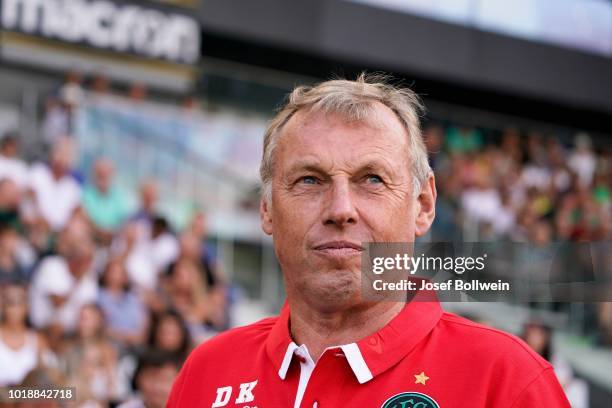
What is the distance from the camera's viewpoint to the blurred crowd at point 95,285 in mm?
6047

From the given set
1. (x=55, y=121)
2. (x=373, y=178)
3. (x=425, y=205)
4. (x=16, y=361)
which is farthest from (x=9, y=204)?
(x=373, y=178)

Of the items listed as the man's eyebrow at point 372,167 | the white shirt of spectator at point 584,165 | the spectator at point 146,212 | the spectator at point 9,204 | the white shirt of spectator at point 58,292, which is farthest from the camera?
the white shirt of spectator at point 584,165

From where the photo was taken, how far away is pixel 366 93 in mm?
2334

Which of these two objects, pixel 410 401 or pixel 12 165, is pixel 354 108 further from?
pixel 12 165

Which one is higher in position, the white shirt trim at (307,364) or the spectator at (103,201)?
the spectator at (103,201)

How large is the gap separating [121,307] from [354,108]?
5362 millimetres

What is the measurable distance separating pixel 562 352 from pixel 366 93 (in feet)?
25.4

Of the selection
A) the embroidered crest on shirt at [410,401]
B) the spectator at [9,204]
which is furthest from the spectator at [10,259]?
the embroidered crest on shirt at [410,401]

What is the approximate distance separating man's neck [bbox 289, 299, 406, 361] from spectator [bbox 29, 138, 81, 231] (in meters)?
6.15

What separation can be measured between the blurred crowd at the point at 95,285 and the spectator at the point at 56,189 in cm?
1

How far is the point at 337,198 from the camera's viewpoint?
220 cm

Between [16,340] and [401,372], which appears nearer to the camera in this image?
[401,372]

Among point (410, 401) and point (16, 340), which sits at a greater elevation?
point (410, 401)

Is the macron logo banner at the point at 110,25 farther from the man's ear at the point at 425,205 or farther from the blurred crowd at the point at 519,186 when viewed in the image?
the man's ear at the point at 425,205
